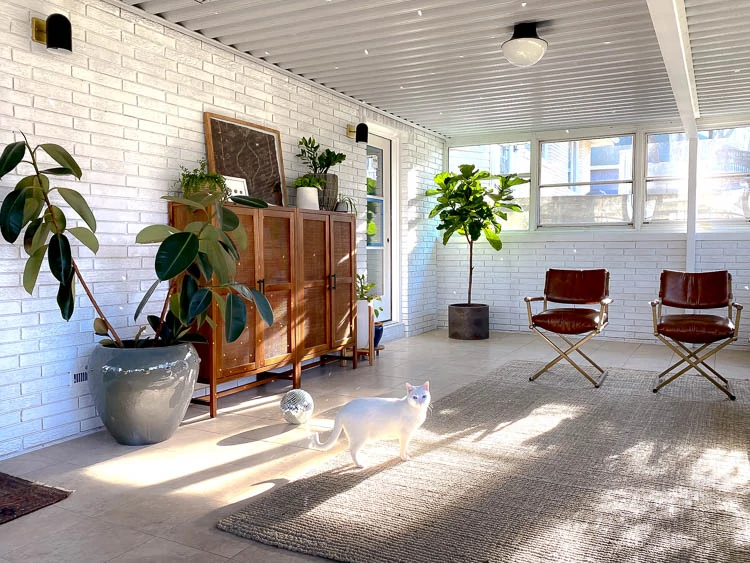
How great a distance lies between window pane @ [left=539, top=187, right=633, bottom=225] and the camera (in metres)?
7.32

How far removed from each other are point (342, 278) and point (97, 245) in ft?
7.66

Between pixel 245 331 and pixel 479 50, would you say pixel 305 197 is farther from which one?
pixel 479 50

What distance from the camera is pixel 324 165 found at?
532 cm

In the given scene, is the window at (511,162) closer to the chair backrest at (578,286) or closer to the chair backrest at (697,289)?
the chair backrest at (578,286)

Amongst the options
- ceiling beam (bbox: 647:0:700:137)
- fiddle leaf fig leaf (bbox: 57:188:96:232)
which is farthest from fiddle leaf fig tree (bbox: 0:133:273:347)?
ceiling beam (bbox: 647:0:700:137)

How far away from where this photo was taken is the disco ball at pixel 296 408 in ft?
12.2

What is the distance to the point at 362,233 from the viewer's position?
6.45 m

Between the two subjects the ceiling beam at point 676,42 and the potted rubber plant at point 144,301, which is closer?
the potted rubber plant at point 144,301

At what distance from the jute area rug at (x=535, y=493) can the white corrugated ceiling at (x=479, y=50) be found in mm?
2413

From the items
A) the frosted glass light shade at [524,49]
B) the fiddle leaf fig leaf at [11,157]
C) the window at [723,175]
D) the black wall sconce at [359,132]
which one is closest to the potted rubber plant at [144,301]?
the fiddle leaf fig leaf at [11,157]

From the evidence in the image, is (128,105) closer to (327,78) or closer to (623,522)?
(327,78)

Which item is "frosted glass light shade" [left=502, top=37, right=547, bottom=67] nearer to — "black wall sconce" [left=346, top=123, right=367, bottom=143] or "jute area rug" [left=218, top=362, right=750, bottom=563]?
"black wall sconce" [left=346, top=123, right=367, bottom=143]

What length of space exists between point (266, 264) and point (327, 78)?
6.66ft

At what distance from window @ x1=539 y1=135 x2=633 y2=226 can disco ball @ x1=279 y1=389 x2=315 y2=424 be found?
498 cm
